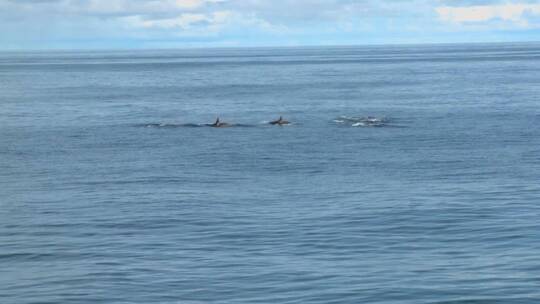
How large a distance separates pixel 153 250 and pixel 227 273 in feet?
16.5

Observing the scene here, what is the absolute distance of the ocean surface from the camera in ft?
107

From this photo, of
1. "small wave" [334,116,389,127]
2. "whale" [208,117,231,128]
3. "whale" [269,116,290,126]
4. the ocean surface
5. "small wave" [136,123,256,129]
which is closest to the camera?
the ocean surface

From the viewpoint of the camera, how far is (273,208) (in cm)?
4638

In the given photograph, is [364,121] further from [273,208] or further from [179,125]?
[273,208]

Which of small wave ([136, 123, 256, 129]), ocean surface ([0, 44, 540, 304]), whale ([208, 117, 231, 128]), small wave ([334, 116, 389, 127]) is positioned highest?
ocean surface ([0, 44, 540, 304])

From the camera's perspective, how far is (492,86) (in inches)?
5394

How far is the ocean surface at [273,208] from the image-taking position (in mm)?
32625

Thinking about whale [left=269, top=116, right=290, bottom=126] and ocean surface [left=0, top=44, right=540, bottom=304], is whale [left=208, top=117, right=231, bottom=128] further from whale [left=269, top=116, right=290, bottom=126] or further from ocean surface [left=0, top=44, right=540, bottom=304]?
whale [left=269, top=116, right=290, bottom=126]

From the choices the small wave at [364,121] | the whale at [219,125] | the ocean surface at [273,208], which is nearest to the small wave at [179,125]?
the whale at [219,125]

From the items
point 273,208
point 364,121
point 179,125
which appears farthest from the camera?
point 179,125

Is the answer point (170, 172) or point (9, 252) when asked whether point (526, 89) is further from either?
point (9, 252)

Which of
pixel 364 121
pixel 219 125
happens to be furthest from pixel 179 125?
pixel 364 121

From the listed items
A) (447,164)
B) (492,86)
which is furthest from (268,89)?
(447,164)

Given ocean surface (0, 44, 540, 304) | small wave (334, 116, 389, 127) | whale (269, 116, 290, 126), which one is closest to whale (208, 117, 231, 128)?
ocean surface (0, 44, 540, 304)
